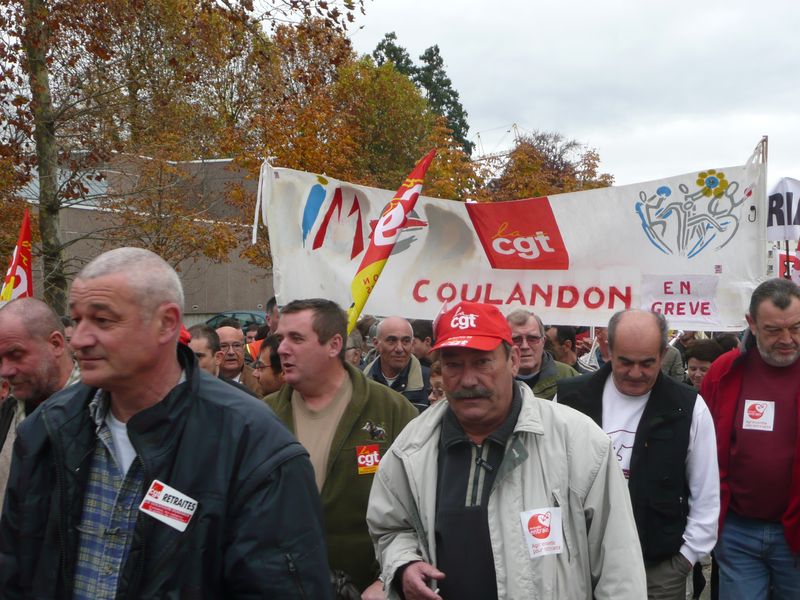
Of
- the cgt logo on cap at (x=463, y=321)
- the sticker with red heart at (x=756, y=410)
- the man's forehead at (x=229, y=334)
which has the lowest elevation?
the sticker with red heart at (x=756, y=410)

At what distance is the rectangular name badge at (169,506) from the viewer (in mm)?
2400

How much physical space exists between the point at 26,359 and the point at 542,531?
229cm

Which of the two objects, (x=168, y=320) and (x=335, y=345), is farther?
(x=335, y=345)

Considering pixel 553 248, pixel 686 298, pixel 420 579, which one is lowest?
pixel 420 579

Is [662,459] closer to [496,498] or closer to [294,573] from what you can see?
[496,498]

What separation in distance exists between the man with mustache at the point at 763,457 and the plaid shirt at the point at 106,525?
3415 millimetres

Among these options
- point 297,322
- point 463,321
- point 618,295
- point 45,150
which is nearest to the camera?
point 463,321

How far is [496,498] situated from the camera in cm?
316

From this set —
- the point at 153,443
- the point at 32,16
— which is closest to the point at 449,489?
the point at 153,443

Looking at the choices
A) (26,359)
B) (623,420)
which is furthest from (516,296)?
(26,359)

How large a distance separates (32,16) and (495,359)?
12.9m

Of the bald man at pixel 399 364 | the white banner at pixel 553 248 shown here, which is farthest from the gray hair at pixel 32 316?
the bald man at pixel 399 364

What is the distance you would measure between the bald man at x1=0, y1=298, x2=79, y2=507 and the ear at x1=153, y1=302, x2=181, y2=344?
5.63ft

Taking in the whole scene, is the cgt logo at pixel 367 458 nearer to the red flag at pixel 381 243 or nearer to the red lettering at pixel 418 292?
the red flag at pixel 381 243
